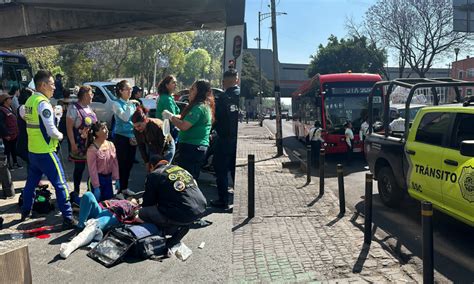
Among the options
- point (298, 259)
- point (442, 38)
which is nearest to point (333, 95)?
point (298, 259)

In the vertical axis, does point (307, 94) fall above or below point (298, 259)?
above

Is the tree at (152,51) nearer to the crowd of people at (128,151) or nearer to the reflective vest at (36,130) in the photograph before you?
the crowd of people at (128,151)

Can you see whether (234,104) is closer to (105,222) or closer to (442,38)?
(105,222)

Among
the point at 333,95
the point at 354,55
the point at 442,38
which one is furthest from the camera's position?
the point at 354,55

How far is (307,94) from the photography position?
16.3 meters

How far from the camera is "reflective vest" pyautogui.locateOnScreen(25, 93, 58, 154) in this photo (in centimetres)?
527

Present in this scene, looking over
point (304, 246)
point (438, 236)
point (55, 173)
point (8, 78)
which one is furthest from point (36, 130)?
point (8, 78)

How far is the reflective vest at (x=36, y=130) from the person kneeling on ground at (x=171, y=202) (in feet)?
4.97

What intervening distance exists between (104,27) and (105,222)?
41.7ft

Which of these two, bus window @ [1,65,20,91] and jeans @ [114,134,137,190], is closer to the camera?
jeans @ [114,134,137,190]

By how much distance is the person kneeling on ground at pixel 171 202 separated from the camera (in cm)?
475

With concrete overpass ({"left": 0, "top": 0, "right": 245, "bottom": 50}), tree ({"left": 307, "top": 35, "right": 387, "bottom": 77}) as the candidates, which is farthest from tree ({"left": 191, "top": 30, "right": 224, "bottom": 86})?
concrete overpass ({"left": 0, "top": 0, "right": 245, "bottom": 50})

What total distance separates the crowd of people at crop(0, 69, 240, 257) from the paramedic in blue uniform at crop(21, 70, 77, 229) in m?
0.01

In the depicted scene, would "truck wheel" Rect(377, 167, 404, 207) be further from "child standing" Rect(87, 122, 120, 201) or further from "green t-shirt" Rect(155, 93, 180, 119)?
"child standing" Rect(87, 122, 120, 201)
